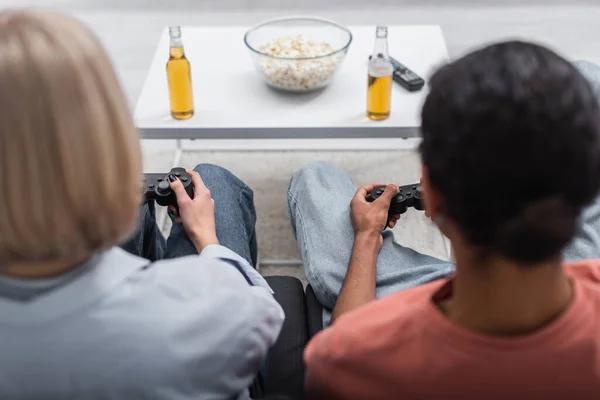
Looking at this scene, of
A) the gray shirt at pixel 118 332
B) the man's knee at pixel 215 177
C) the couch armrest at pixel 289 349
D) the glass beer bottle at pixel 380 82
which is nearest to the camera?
the gray shirt at pixel 118 332

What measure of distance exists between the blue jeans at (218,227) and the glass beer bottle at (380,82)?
357 millimetres

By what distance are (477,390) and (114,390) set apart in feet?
1.25

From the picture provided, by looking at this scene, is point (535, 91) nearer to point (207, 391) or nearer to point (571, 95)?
point (571, 95)

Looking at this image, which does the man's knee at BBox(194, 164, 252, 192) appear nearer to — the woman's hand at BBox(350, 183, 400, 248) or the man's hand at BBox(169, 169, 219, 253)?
the man's hand at BBox(169, 169, 219, 253)

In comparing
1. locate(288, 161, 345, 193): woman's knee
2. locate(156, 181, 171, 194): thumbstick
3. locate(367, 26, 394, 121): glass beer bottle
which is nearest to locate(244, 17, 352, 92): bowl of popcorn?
locate(367, 26, 394, 121): glass beer bottle

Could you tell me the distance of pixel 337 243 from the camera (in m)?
1.38

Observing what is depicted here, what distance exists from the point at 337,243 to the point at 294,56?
57 cm

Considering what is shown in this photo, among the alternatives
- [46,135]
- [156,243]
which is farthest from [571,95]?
[156,243]

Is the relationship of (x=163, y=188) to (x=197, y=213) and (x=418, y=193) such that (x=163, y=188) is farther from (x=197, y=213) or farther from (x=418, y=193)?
(x=418, y=193)

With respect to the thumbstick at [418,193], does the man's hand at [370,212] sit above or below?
below

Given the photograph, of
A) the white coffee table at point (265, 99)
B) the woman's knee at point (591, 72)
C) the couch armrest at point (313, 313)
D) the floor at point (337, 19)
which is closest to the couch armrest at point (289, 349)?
the couch armrest at point (313, 313)

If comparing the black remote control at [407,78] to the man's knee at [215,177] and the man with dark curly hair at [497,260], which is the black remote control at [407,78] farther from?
the man with dark curly hair at [497,260]

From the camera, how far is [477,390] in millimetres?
714

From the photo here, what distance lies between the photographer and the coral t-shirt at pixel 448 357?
70 cm
